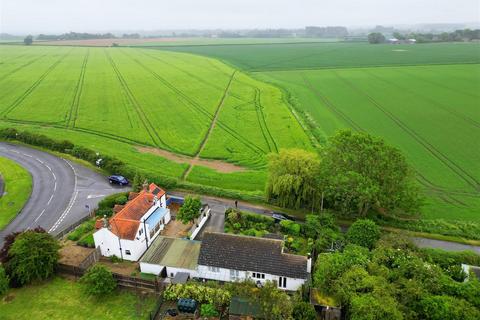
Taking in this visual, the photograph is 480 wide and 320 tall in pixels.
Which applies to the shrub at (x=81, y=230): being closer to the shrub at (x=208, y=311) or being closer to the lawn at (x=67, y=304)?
the lawn at (x=67, y=304)

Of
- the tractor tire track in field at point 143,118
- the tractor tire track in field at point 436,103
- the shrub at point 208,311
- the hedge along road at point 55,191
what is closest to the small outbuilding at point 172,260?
the shrub at point 208,311

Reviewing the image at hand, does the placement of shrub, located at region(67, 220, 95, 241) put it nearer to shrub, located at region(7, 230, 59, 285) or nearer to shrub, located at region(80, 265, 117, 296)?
shrub, located at region(7, 230, 59, 285)

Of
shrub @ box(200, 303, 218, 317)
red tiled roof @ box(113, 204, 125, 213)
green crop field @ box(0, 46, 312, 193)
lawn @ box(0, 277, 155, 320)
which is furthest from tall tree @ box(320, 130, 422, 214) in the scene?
red tiled roof @ box(113, 204, 125, 213)

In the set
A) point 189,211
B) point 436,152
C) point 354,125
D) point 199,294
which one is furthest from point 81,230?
point 354,125

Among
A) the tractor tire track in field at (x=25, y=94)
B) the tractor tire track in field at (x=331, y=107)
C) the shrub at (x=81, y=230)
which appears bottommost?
the shrub at (x=81, y=230)

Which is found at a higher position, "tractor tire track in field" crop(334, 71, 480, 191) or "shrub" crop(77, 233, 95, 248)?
"tractor tire track in field" crop(334, 71, 480, 191)

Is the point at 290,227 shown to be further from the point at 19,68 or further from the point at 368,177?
the point at 19,68
